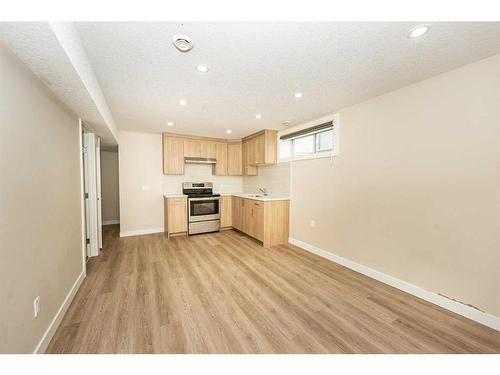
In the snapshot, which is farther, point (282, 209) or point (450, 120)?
point (282, 209)

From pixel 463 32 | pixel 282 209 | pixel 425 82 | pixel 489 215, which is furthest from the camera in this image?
pixel 282 209

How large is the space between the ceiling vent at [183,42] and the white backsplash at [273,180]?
2833mm

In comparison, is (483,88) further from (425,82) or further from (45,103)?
(45,103)

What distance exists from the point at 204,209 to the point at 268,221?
166cm

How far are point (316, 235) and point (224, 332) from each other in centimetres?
227

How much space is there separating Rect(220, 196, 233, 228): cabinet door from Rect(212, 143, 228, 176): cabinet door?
72 centimetres

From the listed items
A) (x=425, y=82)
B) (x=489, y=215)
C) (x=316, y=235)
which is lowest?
(x=316, y=235)

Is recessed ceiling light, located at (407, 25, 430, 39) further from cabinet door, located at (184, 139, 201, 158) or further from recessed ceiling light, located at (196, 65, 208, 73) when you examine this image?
cabinet door, located at (184, 139, 201, 158)

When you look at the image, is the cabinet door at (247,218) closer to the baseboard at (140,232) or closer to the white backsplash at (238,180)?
the white backsplash at (238,180)

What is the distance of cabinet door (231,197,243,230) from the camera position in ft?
15.2

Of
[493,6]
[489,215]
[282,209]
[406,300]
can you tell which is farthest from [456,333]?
[282,209]

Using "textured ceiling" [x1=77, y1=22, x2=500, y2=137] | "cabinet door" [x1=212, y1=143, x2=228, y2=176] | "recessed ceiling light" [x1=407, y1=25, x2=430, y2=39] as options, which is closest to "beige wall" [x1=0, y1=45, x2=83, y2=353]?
"textured ceiling" [x1=77, y1=22, x2=500, y2=137]

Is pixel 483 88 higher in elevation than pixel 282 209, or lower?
higher

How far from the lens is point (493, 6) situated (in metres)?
0.80
